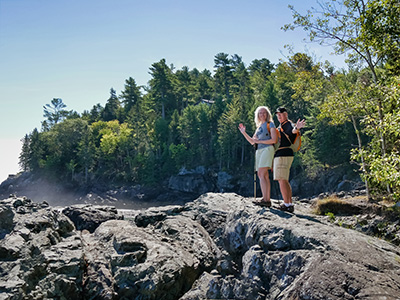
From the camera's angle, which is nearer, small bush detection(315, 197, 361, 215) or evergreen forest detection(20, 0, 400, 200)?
small bush detection(315, 197, 361, 215)

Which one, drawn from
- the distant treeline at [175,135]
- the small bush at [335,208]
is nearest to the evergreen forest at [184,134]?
the distant treeline at [175,135]

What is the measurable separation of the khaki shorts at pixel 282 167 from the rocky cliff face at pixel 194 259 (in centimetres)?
85

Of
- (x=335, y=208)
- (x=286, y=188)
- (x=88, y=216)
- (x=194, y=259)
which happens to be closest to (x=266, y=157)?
(x=286, y=188)

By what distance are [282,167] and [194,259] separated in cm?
313

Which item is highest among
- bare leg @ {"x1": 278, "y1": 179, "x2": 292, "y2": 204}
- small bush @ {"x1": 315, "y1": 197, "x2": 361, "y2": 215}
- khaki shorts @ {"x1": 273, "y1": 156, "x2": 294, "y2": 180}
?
khaki shorts @ {"x1": 273, "y1": 156, "x2": 294, "y2": 180}

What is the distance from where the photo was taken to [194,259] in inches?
288

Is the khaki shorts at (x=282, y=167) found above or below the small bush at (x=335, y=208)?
above

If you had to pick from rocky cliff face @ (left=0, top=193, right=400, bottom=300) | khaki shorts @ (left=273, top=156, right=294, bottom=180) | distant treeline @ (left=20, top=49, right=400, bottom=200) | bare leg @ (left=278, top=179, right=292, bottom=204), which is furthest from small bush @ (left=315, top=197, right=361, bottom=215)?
distant treeline @ (left=20, top=49, right=400, bottom=200)

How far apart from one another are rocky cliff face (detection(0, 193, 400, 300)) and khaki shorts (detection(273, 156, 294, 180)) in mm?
845

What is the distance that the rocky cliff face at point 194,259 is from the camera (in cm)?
438

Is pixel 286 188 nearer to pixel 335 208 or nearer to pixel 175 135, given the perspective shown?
pixel 335 208

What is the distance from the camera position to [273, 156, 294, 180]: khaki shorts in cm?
674

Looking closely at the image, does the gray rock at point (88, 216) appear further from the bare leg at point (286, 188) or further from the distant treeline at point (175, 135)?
the distant treeline at point (175, 135)

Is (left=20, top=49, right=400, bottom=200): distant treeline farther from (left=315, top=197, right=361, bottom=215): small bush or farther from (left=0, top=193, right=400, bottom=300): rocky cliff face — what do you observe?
(left=0, top=193, right=400, bottom=300): rocky cliff face
